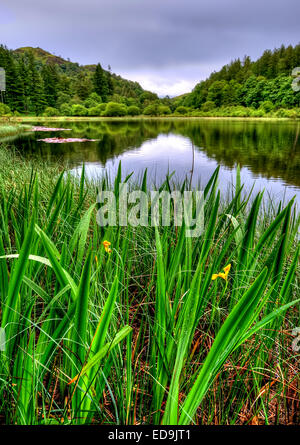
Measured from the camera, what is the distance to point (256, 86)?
49500mm

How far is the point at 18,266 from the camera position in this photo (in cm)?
71

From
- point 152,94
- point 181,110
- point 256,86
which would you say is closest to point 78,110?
point 181,110

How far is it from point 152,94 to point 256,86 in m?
34.0

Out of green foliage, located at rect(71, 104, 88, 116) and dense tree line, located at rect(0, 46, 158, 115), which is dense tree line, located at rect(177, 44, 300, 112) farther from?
green foliage, located at rect(71, 104, 88, 116)

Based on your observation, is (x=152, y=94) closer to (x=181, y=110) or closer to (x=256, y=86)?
(x=181, y=110)

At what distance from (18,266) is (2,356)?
0.98 ft

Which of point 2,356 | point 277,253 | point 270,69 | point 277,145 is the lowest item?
point 2,356

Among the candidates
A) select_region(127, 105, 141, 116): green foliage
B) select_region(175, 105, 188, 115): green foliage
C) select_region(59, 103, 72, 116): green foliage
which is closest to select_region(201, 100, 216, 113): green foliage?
select_region(175, 105, 188, 115): green foliage

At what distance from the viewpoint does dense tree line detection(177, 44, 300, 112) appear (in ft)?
131

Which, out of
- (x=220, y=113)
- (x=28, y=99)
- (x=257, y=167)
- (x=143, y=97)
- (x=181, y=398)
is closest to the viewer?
(x=181, y=398)

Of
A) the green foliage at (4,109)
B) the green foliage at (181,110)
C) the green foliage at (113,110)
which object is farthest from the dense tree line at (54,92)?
the green foliage at (181,110)

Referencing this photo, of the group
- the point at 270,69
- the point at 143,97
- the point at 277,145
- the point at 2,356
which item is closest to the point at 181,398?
the point at 2,356
